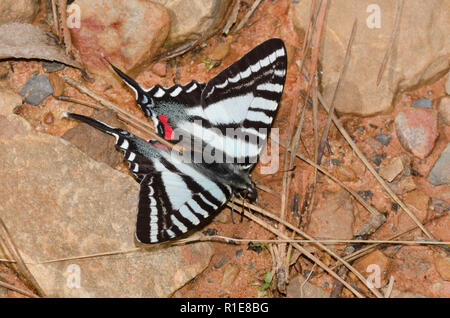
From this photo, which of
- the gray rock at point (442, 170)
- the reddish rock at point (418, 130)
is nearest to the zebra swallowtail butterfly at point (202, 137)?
the reddish rock at point (418, 130)

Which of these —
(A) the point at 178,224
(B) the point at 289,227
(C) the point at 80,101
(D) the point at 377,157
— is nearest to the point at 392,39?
(D) the point at 377,157

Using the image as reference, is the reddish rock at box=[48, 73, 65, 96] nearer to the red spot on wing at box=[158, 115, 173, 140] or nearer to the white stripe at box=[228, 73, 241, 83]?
the red spot on wing at box=[158, 115, 173, 140]

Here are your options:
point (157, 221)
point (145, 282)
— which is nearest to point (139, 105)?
point (157, 221)

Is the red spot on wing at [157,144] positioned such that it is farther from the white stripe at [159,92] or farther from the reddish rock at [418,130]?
the reddish rock at [418,130]

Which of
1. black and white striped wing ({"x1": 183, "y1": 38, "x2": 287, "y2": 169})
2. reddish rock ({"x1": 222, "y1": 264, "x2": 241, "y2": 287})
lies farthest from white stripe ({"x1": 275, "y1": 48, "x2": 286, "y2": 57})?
reddish rock ({"x1": 222, "y1": 264, "x2": 241, "y2": 287})
